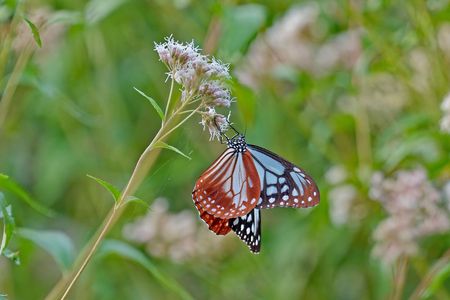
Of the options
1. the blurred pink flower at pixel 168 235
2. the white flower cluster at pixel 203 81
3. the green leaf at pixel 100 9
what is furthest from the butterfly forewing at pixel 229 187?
the blurred pink flower at pixel 168 235

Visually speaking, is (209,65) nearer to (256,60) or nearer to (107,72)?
(256,60)

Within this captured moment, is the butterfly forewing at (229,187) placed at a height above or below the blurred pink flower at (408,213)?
below

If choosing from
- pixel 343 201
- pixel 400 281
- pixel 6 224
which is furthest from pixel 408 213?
pixel 6 224

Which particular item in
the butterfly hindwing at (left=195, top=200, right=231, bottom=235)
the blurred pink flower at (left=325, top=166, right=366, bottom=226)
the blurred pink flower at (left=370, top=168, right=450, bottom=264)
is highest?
the blurred pink flower at (left=325, top=166, right=366, bottom=226)

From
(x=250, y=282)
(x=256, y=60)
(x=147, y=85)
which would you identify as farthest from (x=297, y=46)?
(x=250, y=282)

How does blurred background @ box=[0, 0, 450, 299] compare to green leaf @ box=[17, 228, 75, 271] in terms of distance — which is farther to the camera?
blurred background @ box=[0, 0, 450, 299]

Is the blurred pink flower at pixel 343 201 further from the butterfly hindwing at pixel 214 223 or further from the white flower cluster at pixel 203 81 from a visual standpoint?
the white flower cluster at pixel 203 81

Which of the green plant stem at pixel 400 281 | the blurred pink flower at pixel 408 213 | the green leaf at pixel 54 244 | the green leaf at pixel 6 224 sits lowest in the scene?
the green leaf at pixel 6 224

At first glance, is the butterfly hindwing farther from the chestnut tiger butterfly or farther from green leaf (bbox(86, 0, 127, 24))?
green leaf (bbox(86, 0, 127, 24))

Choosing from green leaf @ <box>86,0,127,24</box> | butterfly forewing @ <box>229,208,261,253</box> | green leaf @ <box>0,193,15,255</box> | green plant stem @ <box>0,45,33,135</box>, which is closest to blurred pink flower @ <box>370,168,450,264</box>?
butterfly forewing @ <box>229,208,261,253</box>
